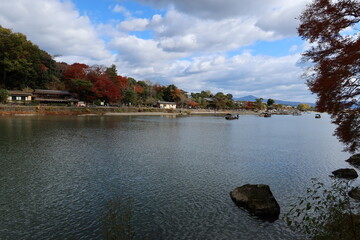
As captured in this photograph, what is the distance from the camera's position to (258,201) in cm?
886

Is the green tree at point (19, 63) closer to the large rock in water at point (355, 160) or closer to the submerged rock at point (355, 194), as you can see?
the large rock in water at point (355, 160)

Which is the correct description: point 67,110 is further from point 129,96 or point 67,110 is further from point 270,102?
point 270,102

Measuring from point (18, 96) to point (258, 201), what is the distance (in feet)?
210

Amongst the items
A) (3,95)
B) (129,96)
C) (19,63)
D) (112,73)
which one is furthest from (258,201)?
(112,73)

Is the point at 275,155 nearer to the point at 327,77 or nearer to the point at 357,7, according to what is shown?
the point at 327,77

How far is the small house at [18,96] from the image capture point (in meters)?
53.9

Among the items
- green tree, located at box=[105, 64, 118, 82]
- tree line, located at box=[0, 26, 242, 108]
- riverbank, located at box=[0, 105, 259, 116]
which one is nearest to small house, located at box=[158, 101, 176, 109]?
tree line, located at box=[0, 26, 242, 108]

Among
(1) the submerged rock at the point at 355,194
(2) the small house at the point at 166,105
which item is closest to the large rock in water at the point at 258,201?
(1) the submerged rock at the point at 355,194

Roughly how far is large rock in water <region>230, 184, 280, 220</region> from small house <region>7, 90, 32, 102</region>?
202 feet

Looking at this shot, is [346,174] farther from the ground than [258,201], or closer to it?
closer to it

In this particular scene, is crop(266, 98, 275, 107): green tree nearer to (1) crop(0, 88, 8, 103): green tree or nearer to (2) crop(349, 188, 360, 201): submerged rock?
(1) crop(0, 88, 8, 103): green tree

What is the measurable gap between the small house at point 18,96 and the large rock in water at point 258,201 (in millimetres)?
61598

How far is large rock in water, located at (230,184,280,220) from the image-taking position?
8.56 m

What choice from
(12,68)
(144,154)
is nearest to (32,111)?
(12,68)
